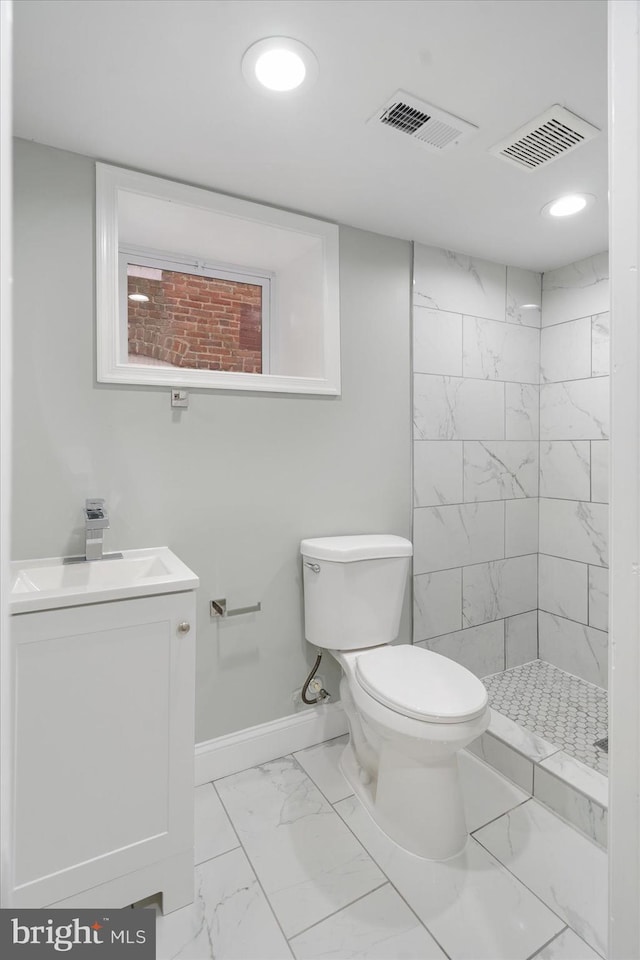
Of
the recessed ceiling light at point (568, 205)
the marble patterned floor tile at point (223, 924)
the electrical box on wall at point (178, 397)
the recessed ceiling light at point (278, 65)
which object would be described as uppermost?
the recessed ceiling light at point (568, 205)

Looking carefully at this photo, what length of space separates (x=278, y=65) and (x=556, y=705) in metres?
2.66

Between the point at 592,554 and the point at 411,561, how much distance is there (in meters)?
0.99

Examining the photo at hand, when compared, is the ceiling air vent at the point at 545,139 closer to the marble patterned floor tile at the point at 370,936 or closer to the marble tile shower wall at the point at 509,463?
the marble tile shower wall at the point at 509,463

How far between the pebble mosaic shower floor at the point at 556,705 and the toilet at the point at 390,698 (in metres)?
0.65

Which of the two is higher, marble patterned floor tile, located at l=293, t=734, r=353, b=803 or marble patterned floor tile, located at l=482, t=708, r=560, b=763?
marble patterned floor tile, located at l=482, t=708, r=560, b=763

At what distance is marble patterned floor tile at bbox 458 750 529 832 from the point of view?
1.73 meters

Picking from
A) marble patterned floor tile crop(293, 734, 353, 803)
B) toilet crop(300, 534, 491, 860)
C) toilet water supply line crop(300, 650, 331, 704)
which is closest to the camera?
A: toilet crop(300, 534, 491, 860)

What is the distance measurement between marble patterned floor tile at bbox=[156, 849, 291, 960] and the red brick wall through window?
1.86m

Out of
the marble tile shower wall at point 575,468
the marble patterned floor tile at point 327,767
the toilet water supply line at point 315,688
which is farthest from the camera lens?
the marble tile shower wall at point 575,468

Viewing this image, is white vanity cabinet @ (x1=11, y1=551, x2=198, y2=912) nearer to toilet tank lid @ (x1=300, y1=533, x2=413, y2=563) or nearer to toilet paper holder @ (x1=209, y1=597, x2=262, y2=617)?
toilet paper holder @ (x1=209, y1=597, x2=262, y2=617)

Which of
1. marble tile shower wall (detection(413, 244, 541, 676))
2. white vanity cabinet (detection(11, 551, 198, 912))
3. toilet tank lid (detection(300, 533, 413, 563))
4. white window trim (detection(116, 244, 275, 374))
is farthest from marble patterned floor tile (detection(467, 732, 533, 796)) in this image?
white window trim (detection(116, 244, 275, 374))

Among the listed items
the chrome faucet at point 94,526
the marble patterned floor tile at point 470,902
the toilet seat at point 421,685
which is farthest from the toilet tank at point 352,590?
the chrome faucet at point 94,526

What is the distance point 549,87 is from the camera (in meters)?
1.36

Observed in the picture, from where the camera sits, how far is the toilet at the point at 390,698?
1.48 metres
